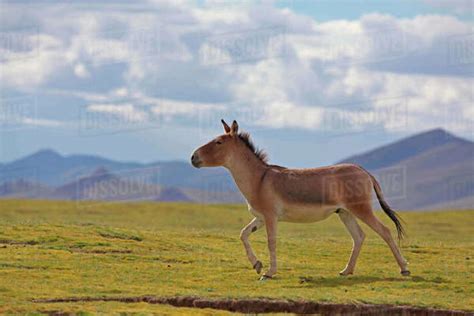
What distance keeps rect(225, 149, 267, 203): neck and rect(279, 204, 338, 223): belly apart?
93 cm

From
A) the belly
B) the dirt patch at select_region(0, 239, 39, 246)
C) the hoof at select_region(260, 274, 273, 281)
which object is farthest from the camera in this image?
the dirt patch at select_region(0, 239, 39, 246)

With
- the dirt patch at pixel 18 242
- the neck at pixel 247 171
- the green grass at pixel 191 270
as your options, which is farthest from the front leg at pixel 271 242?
the dirt patch at pixel 18 242

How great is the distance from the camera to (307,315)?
20250 mm

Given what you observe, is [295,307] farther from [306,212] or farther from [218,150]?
[218,150]

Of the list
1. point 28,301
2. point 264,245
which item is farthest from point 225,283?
point 264,245

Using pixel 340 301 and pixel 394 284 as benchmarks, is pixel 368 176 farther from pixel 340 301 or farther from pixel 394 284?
pixel 340 301

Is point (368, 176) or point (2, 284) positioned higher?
point (368, 176)

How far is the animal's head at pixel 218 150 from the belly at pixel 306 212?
2132mm

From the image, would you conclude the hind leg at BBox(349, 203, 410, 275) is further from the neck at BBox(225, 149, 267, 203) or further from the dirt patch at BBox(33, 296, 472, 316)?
the dirt patch at BBox(33, 296, 472, 316)

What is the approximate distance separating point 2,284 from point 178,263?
6635 mm

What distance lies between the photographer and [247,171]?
25.0 metres

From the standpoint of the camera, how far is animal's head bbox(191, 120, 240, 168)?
81.5ft

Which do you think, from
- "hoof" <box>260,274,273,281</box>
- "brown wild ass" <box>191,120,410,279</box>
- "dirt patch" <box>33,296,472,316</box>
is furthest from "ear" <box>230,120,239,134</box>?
"dirt patch" <box>33,296,472,316</box>

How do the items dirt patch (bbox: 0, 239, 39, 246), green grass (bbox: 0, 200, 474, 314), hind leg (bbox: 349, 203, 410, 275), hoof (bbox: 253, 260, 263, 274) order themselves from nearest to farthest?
green grass (bbox: 0, 200, 474, 314)
hind leg (bbox: 349, 203, 410, 275)
hoof (bbox: 253, 260, 263, 274)
dirt patch (bbox: 0, 239, 39, 246)
